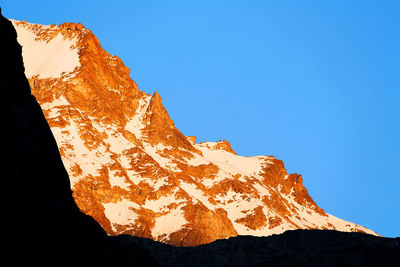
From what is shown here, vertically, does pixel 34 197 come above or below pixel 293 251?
below

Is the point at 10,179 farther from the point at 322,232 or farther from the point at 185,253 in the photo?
the point at 322,232

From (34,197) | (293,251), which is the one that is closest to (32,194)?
(34,197)

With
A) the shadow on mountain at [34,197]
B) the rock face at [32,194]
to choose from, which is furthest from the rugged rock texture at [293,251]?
the rock face at [32,194]

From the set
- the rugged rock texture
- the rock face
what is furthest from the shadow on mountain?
the rugged rock texture

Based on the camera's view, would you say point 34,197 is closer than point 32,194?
No

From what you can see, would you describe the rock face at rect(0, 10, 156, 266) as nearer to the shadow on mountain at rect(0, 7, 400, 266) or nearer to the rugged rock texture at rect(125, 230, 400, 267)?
the shadow on mountain at rect(0, 7, 400, 266)

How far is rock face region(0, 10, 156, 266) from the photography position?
29.7 meters

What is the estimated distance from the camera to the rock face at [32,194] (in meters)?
29.7

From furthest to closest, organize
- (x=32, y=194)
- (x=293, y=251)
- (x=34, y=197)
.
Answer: (x=293, y=251) < (x=34, y=197) < (x=32, y=194)

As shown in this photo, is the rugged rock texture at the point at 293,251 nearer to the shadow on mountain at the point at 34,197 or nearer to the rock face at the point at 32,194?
the shadow on mountain at the point at 34,197

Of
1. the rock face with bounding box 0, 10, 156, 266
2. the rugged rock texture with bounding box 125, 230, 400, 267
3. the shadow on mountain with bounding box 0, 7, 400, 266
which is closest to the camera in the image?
the rock face with bounding box 0, 10, 156, 266

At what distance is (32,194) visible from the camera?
106ft

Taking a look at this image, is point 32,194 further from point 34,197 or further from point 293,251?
point 293,251

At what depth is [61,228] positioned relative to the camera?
34594 mm
